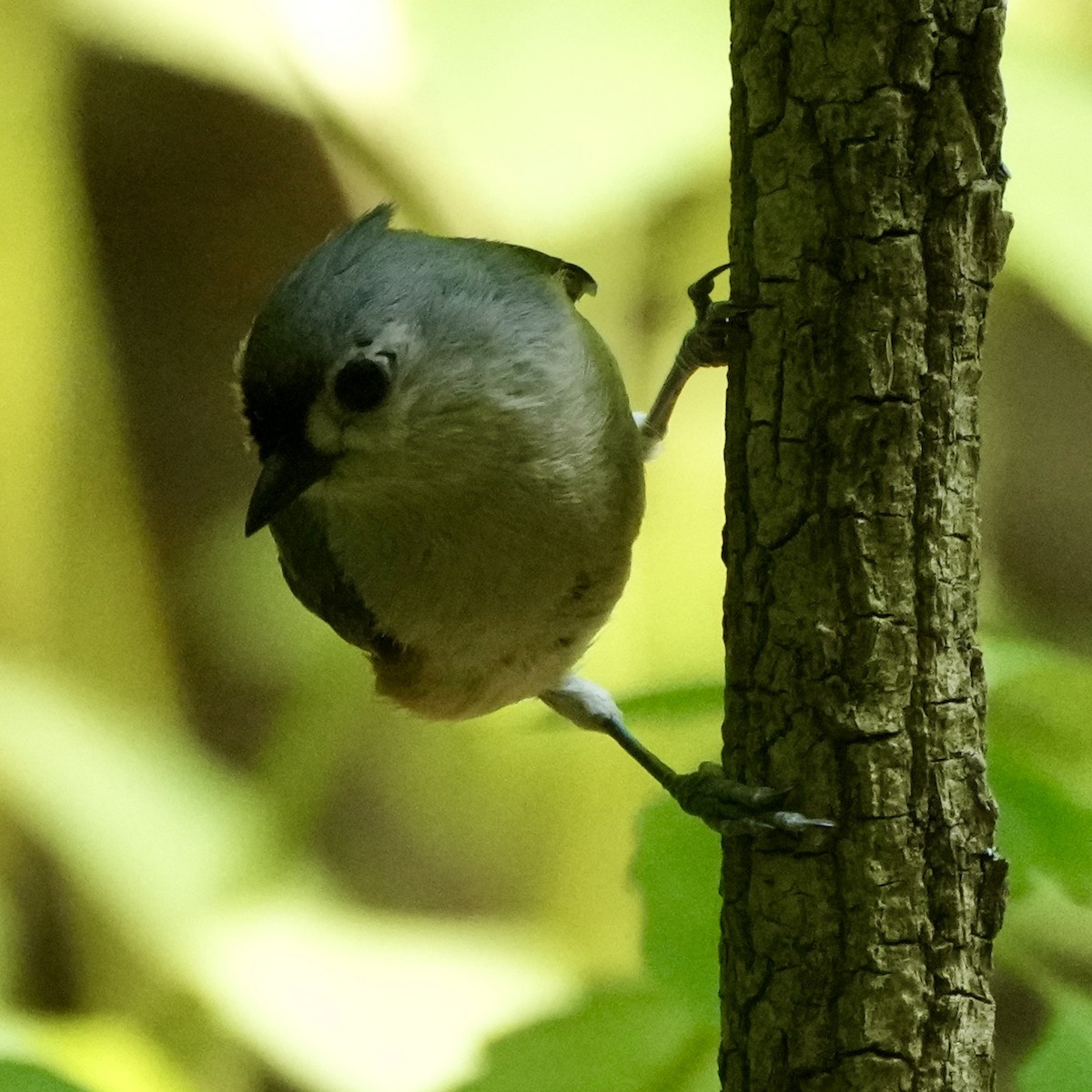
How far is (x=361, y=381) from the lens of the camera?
34.5 inches

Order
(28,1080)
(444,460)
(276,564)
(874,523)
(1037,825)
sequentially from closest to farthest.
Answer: (874,523) → (444,460) → (1037,825) → (28,1080) → (276,564)

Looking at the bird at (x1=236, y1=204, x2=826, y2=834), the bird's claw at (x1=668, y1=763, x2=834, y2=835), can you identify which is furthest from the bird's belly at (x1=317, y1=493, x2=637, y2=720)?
the bird's claw at (x1=668, y1=763, x2=834, y2=835)

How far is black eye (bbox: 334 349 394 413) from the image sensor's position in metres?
0.87

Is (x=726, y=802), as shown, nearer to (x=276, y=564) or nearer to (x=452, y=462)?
(x=452, y=462)

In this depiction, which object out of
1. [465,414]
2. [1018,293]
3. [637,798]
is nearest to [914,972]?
[465,414]

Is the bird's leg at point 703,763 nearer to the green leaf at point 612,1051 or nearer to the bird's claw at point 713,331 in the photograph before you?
the bird's claw at point 713,331

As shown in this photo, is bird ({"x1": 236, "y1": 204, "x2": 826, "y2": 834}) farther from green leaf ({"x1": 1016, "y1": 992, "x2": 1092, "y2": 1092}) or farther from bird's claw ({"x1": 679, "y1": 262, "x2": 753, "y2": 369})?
green leaf ({"x1": 1016, "y1": 992, "x2": 1092, "y2": 1092})

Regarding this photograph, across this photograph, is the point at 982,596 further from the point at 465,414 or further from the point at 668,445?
the point at 465,414

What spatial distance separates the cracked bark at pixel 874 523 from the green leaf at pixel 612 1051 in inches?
22.4

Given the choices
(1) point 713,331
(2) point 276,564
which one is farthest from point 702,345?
(2) point 276,564

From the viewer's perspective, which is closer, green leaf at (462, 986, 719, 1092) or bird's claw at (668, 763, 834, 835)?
bird's claw at (668, 763, 834, 835)

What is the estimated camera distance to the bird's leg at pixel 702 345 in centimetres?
87

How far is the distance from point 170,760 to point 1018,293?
1264 mm

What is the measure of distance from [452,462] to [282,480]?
14cm
